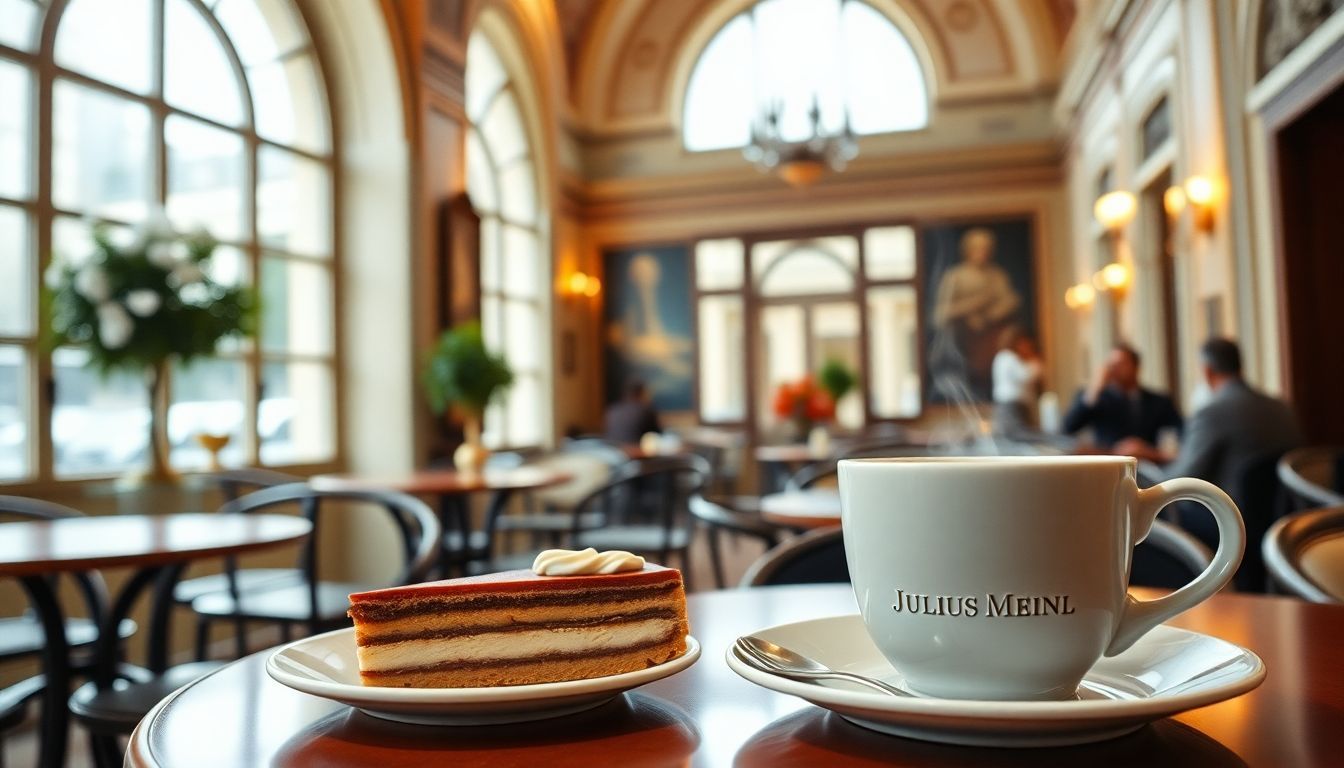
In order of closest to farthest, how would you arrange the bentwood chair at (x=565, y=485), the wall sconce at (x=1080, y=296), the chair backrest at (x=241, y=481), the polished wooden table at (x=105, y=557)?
the polished wooden table at (x=105, y=557), the chair backrest at (x=241, y=481), the bentwood chair at (x=565, y=485), the wall sconce at (x=1080, y=296)

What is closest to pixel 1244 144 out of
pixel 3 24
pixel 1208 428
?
pixel 1208 428

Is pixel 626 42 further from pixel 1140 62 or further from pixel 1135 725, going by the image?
pixel 1135 725

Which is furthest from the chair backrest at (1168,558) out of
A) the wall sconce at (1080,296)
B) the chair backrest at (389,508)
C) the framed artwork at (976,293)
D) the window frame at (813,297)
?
the window frame at (813,297)

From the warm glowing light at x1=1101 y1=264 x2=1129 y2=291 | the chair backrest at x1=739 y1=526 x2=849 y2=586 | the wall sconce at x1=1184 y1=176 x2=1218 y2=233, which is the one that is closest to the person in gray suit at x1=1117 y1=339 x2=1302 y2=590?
the wall sconce at x1=1184 y1=176 x2=1218 y2=233

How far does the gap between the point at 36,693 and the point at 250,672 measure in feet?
5.52

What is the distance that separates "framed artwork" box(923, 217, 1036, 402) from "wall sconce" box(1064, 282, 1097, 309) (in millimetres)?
315

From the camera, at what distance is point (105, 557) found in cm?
178

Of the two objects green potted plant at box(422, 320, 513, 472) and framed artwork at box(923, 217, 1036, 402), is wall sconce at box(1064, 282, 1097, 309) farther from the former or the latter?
green potted plant at box(422, 320, 513, 472)

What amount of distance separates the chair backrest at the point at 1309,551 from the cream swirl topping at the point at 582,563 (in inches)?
36.3

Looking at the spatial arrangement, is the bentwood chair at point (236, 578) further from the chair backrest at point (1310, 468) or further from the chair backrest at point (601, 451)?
the chair backrest at point (1310, 468)

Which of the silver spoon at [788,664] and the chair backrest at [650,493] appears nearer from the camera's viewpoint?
the silver spoon at [788,664]

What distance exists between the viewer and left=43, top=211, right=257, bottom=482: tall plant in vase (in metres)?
3.56

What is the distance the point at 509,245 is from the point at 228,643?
4.30 m

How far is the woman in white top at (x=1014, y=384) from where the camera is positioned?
27.6 feet
